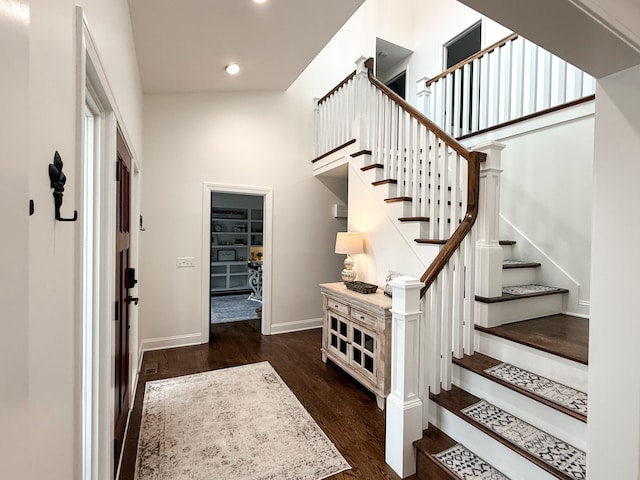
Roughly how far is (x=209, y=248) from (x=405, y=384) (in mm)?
2934

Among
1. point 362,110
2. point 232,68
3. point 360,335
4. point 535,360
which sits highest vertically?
point 232,68

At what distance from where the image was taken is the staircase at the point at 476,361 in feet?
5.26

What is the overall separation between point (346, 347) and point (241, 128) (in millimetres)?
3004

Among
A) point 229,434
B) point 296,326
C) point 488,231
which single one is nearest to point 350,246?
point 488,231

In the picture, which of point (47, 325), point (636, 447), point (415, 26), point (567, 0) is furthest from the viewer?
point (415, 26)

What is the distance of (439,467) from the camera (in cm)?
169

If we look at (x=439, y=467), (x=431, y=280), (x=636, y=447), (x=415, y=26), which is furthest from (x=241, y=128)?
(x=636, y=447)

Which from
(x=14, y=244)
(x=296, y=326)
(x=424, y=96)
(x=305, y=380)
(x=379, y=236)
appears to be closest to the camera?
(x=14, y=244)

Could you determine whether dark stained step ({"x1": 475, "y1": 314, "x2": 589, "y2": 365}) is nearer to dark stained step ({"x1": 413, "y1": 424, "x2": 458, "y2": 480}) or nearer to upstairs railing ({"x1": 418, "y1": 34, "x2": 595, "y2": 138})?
dark stained step ({"x1": 413, "y1": 424, "x2": 458, "y2": 480})

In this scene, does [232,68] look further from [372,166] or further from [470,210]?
[470,210]

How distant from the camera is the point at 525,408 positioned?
173 cm

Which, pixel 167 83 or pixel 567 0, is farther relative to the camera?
pixel 167 83

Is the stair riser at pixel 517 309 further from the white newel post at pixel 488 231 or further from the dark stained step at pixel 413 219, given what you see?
the dark stained step at pixel 413 219

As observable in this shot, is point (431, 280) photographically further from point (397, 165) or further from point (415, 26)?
point (415, 26)
